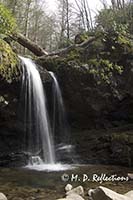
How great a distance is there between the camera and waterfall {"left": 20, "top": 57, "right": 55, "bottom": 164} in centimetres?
1205

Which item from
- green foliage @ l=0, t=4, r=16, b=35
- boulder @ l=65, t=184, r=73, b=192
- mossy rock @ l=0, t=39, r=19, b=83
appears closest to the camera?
boulder @ l=65, t=184, r=73, b=192

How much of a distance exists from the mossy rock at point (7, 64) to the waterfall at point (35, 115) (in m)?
0.45

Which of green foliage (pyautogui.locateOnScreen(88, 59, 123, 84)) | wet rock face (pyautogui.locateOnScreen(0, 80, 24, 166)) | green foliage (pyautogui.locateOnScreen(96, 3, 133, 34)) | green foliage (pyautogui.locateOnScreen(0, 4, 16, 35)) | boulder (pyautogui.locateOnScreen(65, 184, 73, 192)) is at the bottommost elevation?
boulder (pyautogui.locateOnScreen(65, 184, 73, 192))

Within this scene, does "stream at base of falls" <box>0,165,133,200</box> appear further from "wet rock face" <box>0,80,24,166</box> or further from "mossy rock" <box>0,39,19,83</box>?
"mossy rock" <box>0,39,19,83</box>

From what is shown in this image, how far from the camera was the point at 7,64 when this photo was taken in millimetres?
11109

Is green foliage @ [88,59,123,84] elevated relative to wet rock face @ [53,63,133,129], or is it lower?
elevated

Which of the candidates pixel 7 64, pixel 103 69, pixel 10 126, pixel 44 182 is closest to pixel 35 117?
pixel 10 126

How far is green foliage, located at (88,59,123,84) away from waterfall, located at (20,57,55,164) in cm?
210

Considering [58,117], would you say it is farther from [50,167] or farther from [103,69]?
[50,167]

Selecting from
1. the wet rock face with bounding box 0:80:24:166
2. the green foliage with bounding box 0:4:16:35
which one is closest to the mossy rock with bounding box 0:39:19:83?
the wet rock face with bounding box 0:80:24:166

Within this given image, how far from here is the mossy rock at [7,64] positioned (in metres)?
11.0

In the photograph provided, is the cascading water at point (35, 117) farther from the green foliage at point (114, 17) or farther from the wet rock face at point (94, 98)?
the green foliage at point (114, 17)

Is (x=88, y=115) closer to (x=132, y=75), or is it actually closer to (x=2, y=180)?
(x=132, y=75)

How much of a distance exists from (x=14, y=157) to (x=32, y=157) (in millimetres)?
612
